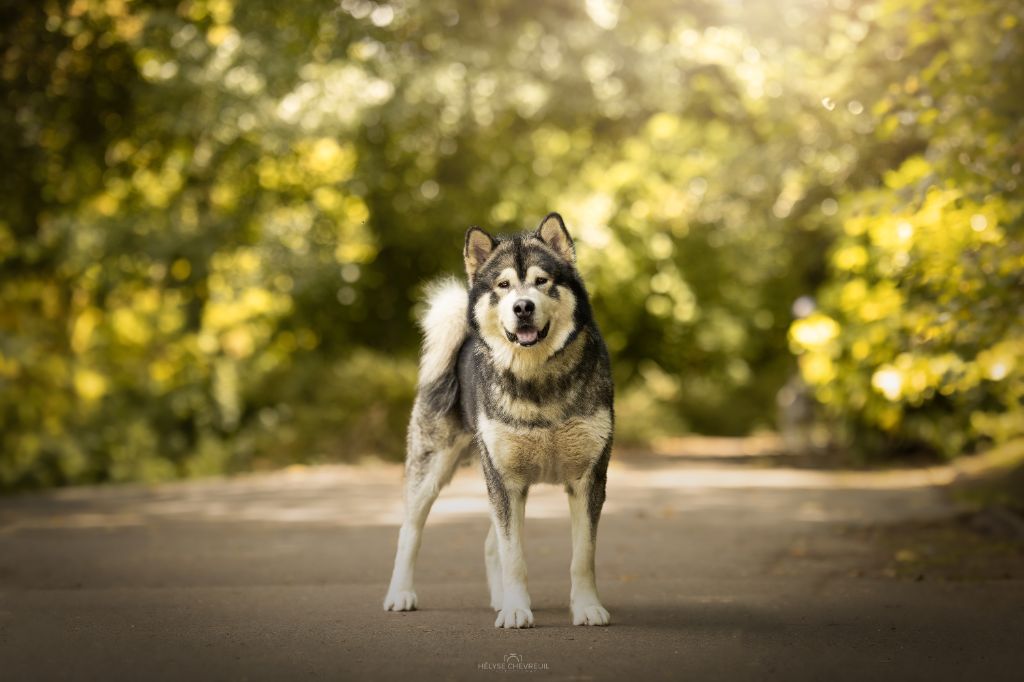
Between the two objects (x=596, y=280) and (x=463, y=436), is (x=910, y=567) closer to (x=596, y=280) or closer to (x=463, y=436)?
(x=463, y=436)

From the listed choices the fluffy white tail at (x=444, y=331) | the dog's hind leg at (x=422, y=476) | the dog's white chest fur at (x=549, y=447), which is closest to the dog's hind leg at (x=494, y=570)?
the dog's hind leg at (x=422, y=476)

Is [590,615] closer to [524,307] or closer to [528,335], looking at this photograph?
[528,335]

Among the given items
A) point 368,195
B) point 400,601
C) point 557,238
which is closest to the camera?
point 557,238

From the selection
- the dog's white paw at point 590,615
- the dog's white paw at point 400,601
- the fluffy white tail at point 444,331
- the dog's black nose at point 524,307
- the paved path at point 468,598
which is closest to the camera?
the paved path at point 468,598

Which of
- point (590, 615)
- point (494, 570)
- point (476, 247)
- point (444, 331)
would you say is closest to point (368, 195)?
point (444, 331)

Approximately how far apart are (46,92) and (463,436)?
13.9m

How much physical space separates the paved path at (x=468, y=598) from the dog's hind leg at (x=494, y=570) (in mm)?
137

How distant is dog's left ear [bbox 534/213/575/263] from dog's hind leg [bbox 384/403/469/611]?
1417 millimetres

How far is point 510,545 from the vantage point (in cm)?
712

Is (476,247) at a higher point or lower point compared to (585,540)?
higher

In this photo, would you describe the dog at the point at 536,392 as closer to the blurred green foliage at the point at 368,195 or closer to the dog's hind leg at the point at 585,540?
the dog's hind leg at the point at 585,540

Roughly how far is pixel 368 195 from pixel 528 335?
1980 cm

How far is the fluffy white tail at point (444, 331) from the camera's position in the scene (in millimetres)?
8031

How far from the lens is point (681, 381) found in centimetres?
3719
